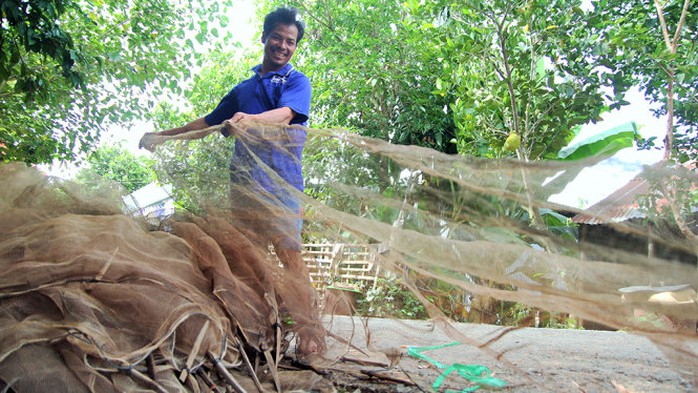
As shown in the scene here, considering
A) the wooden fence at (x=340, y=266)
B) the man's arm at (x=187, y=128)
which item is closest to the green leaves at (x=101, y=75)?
the man's arm at (x=187, y=128)

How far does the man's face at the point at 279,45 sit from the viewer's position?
2.84m

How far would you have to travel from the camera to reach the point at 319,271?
231cm

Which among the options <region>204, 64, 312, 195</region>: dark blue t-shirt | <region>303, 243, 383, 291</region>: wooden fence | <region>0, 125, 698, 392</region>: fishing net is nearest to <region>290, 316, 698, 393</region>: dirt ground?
<region>0, 125, 698, 392</region>: fishing net

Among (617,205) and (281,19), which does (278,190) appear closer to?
(281,19)

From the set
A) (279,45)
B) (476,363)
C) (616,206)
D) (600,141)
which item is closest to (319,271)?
(476,363)

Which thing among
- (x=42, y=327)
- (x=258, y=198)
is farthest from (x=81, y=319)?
(x=258, y=198)

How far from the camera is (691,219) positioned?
2.26 m

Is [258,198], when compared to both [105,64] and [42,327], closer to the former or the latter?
[42,327]

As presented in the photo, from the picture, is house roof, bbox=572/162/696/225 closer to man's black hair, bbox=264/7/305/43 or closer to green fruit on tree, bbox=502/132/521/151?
man's black hair, bbox=264/7/305/43

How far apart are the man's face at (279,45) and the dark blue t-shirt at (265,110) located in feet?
0.17

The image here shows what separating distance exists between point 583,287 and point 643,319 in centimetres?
17

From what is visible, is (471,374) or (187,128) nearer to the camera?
(471,374)

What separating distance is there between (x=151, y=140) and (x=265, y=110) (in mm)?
670

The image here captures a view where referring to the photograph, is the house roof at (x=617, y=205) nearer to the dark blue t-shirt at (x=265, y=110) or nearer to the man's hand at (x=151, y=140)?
the dark blue t-shirt at (x=265, y=110)
